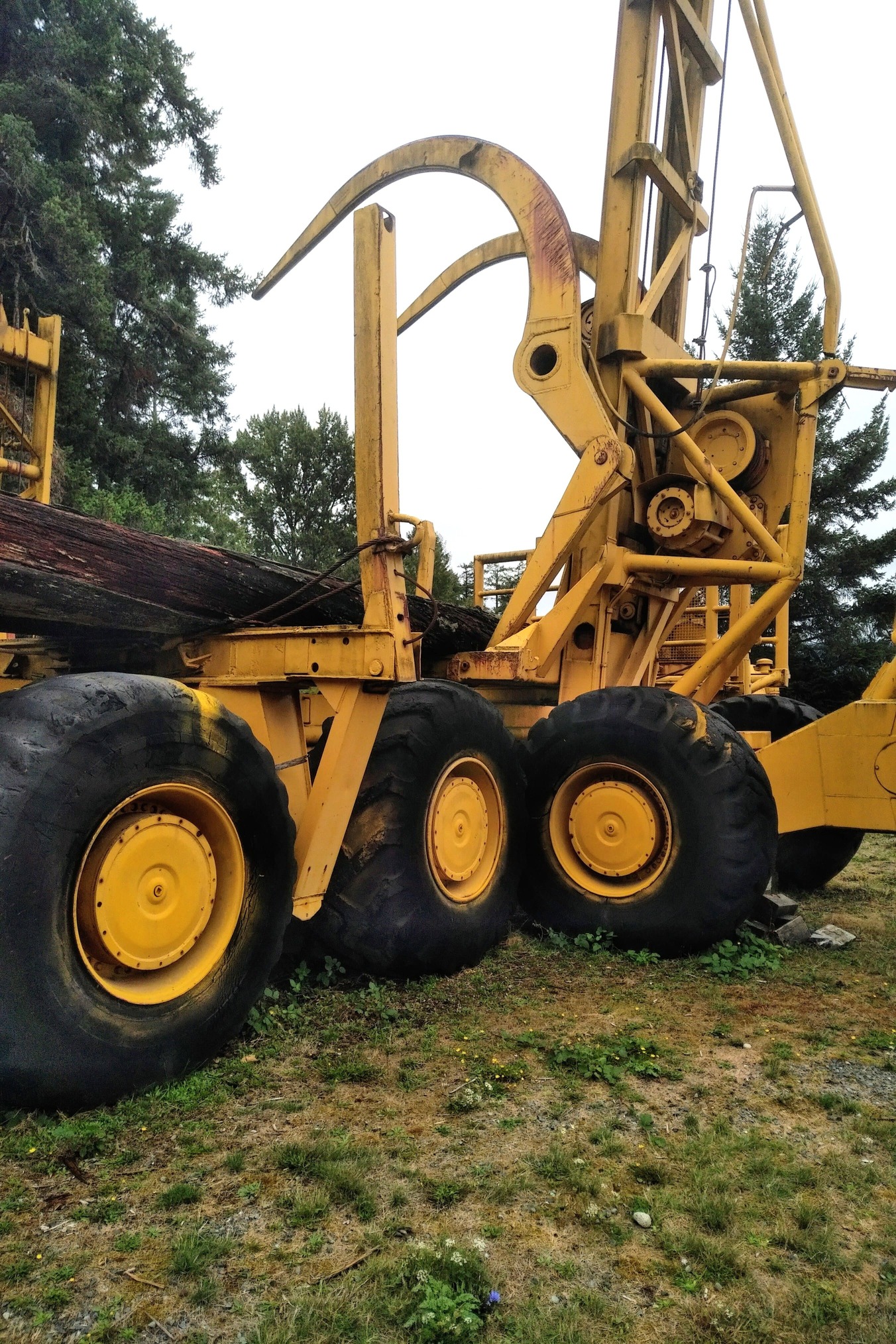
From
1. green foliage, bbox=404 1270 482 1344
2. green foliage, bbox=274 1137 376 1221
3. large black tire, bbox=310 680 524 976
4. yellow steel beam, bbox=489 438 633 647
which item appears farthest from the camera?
yellow steel beam, bbox=489 438 633 647

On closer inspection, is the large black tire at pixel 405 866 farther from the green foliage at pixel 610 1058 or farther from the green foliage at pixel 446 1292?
the green foliage at pixel 446 1292

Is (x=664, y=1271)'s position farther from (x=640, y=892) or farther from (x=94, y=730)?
(x=640, y=892)

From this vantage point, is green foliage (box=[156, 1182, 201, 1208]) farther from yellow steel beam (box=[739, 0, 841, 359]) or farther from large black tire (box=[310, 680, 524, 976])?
yellow steel beam (box=[739, 0, 841, 359])

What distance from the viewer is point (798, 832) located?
22.0 ft

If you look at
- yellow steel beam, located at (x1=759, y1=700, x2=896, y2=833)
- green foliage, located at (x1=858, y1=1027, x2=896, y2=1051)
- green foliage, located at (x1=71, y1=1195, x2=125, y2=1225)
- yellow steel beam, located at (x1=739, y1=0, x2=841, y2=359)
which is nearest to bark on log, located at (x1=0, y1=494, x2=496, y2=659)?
green foliage, located at (x1=71, y1=1195, x2=125, y2=1225)

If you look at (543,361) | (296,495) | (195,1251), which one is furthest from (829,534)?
(195,1251)

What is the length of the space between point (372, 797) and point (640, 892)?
5.39ft

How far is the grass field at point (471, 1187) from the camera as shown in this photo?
183 cm

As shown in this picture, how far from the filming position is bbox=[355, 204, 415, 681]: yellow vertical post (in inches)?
142

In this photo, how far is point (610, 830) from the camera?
4922mm

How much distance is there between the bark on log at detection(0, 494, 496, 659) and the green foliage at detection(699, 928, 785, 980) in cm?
260

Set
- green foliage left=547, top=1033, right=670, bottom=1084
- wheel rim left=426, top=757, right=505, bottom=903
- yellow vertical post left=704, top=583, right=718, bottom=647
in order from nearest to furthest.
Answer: green foliage left=547, top=1033, right=670, bottom=1084
wheel rim left=426, top=757, right=505, bottom=903
yellow vertical post left=704, top=583, right=718, bottom=647

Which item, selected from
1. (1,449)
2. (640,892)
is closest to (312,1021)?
(640,892)

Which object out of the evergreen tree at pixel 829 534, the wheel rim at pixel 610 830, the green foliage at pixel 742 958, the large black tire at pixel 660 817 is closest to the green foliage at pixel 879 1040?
the green foliage at pixel 742 958
